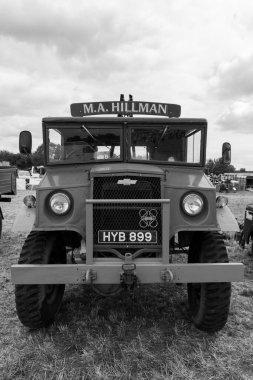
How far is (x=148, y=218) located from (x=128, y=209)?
0.24 metres

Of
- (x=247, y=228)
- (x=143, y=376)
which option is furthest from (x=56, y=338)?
(x=247, y=228)

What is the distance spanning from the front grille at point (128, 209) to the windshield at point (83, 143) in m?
0.78

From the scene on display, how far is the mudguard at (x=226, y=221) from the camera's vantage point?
4.12 m

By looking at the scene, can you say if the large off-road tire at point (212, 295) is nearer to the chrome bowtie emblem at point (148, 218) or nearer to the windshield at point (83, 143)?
the chrome bowtie emblem at point (148, 218)

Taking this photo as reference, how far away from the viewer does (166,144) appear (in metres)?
4.92

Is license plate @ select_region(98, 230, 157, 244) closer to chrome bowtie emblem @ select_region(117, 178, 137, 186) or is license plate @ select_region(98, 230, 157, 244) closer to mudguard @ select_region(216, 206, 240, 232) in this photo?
chrome bowtie emblem @ select_region(117, 178, 137, 186)

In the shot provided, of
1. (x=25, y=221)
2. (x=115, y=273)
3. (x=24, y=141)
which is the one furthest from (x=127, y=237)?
(x=24, y=141)

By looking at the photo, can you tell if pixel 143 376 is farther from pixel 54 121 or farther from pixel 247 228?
pixel 247 228

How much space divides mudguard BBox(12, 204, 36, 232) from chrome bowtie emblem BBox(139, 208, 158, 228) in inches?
48.4

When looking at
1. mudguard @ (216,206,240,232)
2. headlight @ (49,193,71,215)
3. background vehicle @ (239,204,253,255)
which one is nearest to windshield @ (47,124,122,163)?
headlight @ (49,193,71,215)

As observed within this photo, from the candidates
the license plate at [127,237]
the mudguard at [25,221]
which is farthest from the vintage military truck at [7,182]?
the license plate at [127,237]

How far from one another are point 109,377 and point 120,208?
1.63m

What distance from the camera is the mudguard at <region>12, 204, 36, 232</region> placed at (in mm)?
4156

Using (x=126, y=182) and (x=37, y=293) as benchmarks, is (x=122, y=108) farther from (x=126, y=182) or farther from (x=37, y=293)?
(x=37, y=293)
